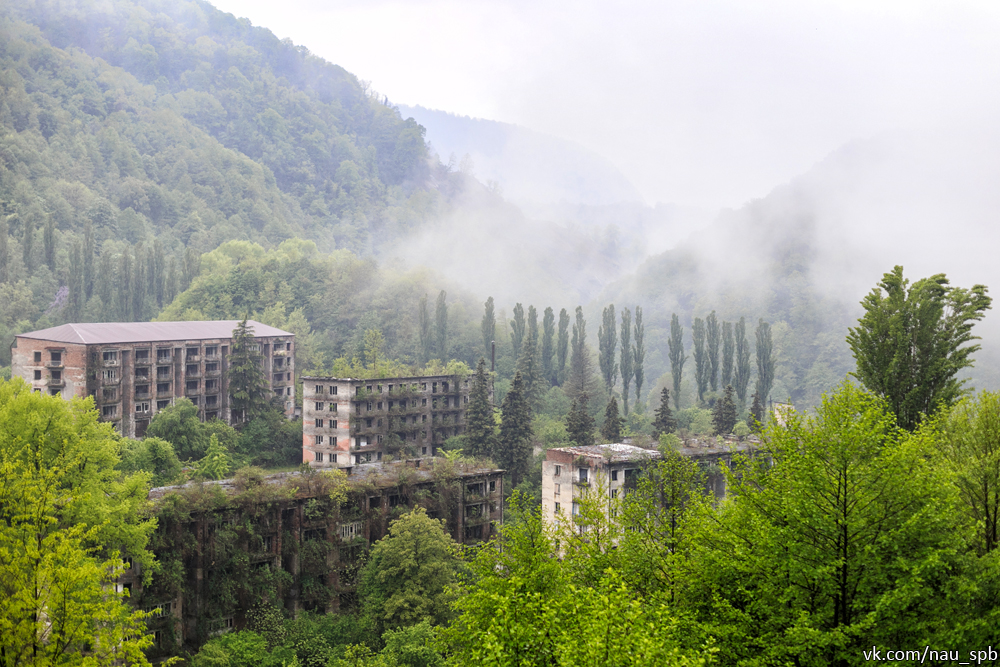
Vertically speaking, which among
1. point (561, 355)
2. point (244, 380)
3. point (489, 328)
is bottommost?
point (244, 380)

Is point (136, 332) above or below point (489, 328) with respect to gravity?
below

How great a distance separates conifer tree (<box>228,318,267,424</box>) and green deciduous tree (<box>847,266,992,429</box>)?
6953 centimetres

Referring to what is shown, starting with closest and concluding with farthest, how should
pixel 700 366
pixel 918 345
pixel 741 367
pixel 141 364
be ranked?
pixel 918 345, pixel 141 364, pixel 741 367, pixel 700 366

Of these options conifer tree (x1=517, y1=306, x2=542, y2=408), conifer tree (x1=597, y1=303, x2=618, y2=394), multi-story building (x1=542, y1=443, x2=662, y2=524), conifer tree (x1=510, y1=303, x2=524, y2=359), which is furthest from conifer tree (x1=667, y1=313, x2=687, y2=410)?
multi-story building (x1=542, y1=443, x2=662, y2=524)

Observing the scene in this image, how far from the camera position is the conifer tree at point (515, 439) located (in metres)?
79.7

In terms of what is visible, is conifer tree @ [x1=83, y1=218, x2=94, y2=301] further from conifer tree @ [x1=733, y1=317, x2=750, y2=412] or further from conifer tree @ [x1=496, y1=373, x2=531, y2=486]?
conifer tree @ [x1=733, y1=317, x2=750, y2=412]

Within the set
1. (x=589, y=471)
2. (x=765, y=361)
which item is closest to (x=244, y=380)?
(x=589, y=471)

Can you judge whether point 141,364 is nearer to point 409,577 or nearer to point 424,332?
point 409,577

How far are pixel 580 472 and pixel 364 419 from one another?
94.9ft

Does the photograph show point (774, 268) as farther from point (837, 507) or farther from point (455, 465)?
point (837, 507)

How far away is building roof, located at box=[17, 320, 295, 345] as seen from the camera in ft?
253

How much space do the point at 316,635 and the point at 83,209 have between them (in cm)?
14515

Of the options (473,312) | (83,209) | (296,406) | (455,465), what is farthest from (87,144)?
(455,465)

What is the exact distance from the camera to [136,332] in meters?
84.6
